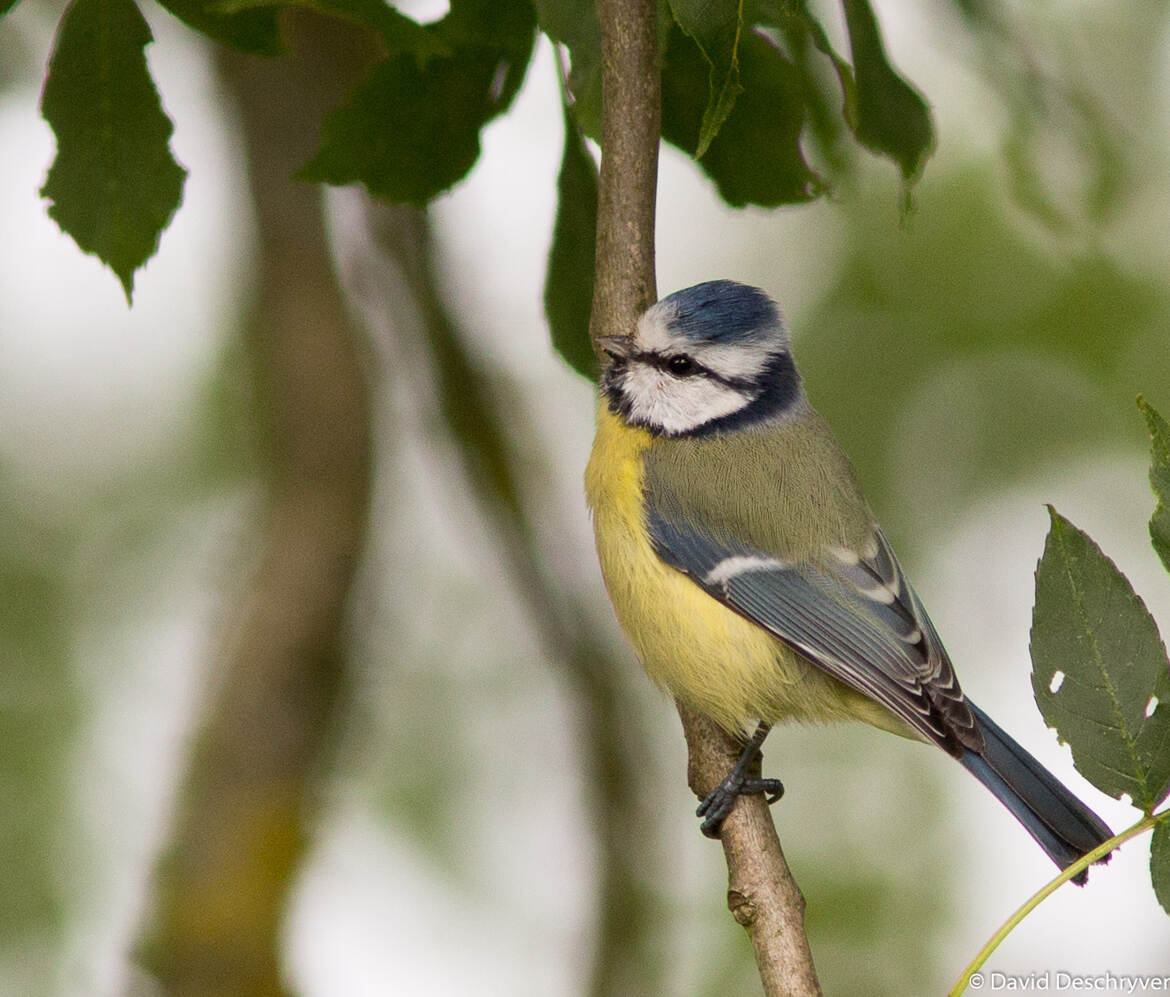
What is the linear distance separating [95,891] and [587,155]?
323 cm

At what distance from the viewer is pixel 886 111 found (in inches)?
84.4

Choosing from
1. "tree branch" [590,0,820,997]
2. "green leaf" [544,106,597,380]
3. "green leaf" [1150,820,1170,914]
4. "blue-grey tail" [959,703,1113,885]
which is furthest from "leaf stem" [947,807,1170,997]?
"green leaf" [544,106,597,380]

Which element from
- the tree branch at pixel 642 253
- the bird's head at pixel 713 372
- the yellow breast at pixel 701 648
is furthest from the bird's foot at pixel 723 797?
the bird's head at pixel 713 372

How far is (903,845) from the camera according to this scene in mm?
4992

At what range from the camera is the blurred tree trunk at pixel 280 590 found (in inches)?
122

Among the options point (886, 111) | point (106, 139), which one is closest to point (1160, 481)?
point (886, 111)

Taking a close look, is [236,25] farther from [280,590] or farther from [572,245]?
[280,590]

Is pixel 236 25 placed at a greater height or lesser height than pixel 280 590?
greater

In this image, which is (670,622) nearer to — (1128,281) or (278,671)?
(278,671)

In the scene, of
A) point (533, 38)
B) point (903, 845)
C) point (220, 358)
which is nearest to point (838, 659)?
point (533, 38)

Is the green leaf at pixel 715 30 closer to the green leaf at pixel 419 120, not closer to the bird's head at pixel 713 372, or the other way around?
the green leaf at pixel 419 120

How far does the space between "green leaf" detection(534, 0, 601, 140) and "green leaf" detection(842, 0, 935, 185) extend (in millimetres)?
411

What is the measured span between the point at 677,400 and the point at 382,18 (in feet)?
3.96

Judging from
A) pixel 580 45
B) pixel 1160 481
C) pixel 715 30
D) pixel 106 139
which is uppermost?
pixel 580 45
